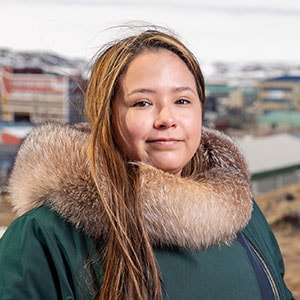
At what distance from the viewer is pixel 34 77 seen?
19.0ft

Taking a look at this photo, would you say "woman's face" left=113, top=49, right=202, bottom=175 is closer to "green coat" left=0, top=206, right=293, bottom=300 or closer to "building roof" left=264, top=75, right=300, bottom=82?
"green coat" left=0, top=206, right=293, bottom=300

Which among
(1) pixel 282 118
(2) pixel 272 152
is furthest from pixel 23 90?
(1) pixel 282 118

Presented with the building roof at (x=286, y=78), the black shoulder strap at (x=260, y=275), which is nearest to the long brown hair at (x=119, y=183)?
the black shoulder strap at (x=260, y=275)

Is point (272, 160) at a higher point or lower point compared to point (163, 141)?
lower

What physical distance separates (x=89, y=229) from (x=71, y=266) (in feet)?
0.14

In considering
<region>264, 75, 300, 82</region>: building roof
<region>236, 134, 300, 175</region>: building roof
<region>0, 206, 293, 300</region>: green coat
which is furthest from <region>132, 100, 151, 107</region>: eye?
<region>264, 75, 300, 82</region>: building roof

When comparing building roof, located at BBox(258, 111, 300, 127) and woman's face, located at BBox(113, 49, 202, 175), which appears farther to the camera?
building roof, located at BBox(258, 111, 300, 127)

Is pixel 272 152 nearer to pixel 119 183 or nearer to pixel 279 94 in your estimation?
pixel 279 94

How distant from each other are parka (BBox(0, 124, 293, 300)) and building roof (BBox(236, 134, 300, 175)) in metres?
3.98

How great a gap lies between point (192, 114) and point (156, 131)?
5 centimetres

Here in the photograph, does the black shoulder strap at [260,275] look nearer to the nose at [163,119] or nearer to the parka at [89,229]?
the parka at [89,229]

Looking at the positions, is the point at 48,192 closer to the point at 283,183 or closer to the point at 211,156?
the point at 211,156

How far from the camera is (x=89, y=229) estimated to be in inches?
25.4

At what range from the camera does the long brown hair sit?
63 cm
